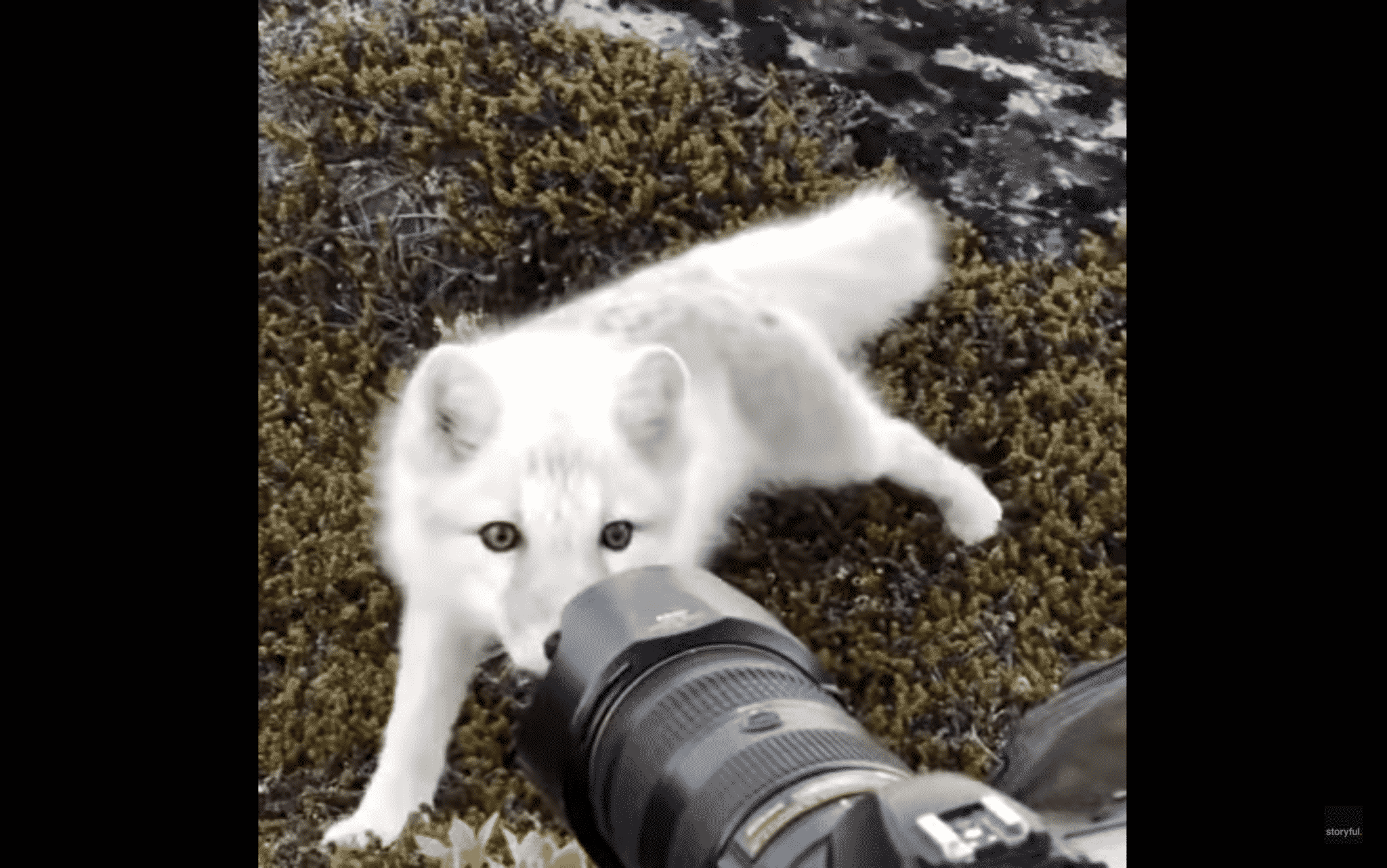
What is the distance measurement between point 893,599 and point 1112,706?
0.78 feet

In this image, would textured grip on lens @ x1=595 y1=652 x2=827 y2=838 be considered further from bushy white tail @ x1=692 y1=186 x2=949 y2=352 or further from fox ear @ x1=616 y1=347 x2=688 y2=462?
bushy white tail @ x1=692 y1=186 x2=949 y2=352

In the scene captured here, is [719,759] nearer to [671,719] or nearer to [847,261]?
[671,719]

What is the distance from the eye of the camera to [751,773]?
70 centimetres

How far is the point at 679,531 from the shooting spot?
3.81ft

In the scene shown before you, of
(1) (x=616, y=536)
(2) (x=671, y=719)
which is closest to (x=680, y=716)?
(2) (x=671, y=719)

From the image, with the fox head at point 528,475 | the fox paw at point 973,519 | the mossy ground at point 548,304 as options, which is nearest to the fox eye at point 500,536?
the fox head at point 528,475

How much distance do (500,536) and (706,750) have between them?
1.36ft

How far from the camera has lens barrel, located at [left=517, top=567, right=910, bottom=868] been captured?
2.29 feet

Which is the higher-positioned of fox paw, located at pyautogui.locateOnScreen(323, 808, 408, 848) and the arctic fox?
the arctic fox

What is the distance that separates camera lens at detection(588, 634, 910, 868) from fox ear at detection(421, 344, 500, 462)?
38 centimetres

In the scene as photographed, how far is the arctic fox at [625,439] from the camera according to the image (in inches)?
43.3

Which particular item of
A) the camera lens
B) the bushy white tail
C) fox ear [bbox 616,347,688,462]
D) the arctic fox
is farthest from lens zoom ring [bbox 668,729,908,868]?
the bushy white tail

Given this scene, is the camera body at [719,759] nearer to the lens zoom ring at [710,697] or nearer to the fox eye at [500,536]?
the lens zoom ring at [710,697]
